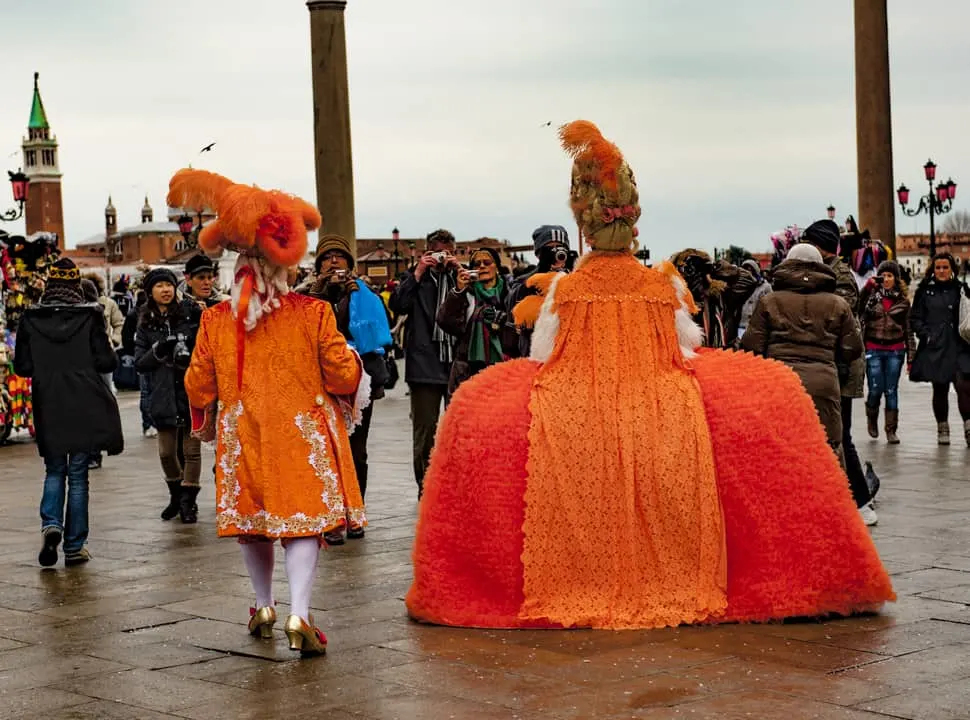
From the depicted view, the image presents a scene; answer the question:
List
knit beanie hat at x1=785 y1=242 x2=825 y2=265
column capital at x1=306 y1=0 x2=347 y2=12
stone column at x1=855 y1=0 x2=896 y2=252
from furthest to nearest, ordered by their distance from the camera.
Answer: stone column at x1=855 y1=0 x2=896 y2=252 → column capital at x1=306 y1=0 x2=347 y2=12 → knit beanie hat at x1=785 y1=242 x2=825 y2=265

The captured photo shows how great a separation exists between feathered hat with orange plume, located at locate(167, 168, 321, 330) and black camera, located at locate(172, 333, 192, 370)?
11.9 feet

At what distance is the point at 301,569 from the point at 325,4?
1474 cm

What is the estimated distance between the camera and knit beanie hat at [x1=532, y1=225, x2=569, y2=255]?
33.7 feet

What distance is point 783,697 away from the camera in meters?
5.74

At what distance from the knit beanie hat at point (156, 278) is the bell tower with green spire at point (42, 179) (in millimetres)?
157055

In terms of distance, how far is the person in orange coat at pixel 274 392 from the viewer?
684cm

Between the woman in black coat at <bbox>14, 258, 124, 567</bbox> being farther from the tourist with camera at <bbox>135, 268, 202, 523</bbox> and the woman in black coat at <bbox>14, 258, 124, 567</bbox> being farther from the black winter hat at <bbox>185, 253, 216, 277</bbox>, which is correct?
the black winter hat at <bbox>185, 253, 216, 277</bbox>

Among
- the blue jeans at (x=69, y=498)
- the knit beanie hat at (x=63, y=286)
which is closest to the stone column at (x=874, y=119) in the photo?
the knit beanie hat at (x=63, y=286)

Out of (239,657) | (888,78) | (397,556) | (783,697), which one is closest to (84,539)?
(397,556)

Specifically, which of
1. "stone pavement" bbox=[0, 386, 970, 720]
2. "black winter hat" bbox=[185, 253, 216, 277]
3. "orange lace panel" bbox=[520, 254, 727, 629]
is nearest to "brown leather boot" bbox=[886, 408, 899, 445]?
"stone pavement" bbox=[0, 386, 970, 720]

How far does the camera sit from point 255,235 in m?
6.93

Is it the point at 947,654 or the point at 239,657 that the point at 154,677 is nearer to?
the point at 239,657

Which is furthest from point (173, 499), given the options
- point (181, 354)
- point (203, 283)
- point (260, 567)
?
point (260, 567)

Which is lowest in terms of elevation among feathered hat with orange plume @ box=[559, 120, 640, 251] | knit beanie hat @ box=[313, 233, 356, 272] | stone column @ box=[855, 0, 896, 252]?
knit beanie hat @ box=[313, 233, 356, 272]
